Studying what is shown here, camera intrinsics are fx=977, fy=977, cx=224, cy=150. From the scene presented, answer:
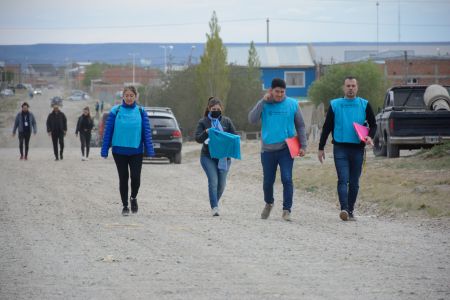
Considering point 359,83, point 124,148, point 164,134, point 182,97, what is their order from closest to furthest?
point 124,148, point 164,134, point 359,83, point 182,97

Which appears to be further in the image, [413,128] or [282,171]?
[413,128]

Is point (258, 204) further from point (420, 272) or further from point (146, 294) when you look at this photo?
point (146, 294)

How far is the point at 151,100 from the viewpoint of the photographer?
83062 mm

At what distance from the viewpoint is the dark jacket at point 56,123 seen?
32219mm

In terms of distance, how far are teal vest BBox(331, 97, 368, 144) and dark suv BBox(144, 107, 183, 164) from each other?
1751 cm

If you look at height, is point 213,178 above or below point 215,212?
above

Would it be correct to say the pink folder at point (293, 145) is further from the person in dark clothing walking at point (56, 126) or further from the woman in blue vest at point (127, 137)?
the person in dark clothing walking at point (56, 126)

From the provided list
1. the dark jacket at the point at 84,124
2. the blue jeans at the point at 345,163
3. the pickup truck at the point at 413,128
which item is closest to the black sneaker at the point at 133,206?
the blue jeans at the point at 345,163

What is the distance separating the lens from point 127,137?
49.2 ft

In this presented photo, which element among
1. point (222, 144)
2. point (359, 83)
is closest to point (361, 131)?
point (222, 144)

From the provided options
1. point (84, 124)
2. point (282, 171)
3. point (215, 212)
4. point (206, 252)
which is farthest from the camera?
point (84, 124)

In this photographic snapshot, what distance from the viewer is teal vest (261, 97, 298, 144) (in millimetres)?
13977

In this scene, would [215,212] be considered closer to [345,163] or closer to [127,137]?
[127,137]

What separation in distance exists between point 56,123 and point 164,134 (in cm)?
371
